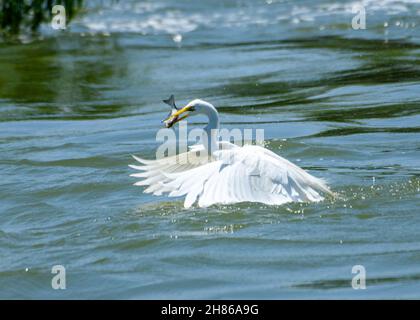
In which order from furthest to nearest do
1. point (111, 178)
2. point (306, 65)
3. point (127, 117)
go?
1. point (306, 65)
2. point (127, 117)
3. point (111, 178)

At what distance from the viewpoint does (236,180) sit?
10039mm

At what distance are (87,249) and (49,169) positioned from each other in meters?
3.16

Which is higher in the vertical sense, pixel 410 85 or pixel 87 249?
pixel 410 85

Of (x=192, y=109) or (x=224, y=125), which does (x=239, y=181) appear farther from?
(x=224, y=125)

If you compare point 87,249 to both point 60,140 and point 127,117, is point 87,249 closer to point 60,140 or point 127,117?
point 60,140

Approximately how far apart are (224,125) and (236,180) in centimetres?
483

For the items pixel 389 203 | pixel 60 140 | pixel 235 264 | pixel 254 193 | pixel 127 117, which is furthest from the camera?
pixel 127 117

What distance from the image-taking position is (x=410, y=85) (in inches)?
657

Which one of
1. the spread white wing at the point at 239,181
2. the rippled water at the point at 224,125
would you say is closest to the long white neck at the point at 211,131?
the spread white wing at the point at 239,181

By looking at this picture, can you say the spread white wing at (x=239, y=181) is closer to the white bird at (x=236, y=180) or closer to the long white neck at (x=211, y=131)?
the white bird at (x=236, y=180)

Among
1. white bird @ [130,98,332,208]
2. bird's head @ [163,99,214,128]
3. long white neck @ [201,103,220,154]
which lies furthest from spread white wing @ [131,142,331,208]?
bird's head @ [163,99,214,128]

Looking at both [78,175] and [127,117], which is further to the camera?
[127,117]

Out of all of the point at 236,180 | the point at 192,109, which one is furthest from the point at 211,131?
the point at 236,180
